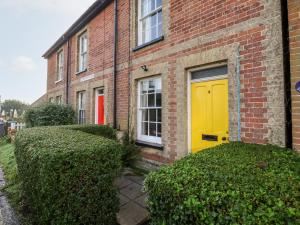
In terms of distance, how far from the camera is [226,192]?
163cm

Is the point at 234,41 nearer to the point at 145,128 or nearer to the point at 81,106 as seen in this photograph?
the point at 145,128

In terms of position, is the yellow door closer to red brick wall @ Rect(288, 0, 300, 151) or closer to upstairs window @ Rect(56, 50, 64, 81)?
red brick wall @ Rect(288, 0, 300, 151)

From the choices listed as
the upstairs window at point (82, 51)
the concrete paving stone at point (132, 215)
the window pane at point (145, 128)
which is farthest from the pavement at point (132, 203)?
the upstairs window at point (82, 51)

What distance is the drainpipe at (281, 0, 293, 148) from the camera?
3.42 m

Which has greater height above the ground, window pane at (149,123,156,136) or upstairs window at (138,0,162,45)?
upstairs window at (138,0,162,45)

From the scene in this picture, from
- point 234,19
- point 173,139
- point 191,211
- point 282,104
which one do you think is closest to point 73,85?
point 173,139

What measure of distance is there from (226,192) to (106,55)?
8077mm

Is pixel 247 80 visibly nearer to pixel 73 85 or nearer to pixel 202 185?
pixel 202 185

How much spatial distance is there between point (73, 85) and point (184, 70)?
8.34 meters

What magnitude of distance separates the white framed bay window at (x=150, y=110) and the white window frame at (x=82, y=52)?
17.5 ft

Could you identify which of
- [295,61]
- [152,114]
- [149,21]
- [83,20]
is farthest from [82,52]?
[295,61]

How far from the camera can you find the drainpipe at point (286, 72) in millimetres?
3425

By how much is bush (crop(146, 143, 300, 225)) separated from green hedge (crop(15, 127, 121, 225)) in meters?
1.19

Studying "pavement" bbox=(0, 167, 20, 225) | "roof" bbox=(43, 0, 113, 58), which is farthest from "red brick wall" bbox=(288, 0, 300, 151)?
"roof" bbox=(43, 0, 113, 58)
